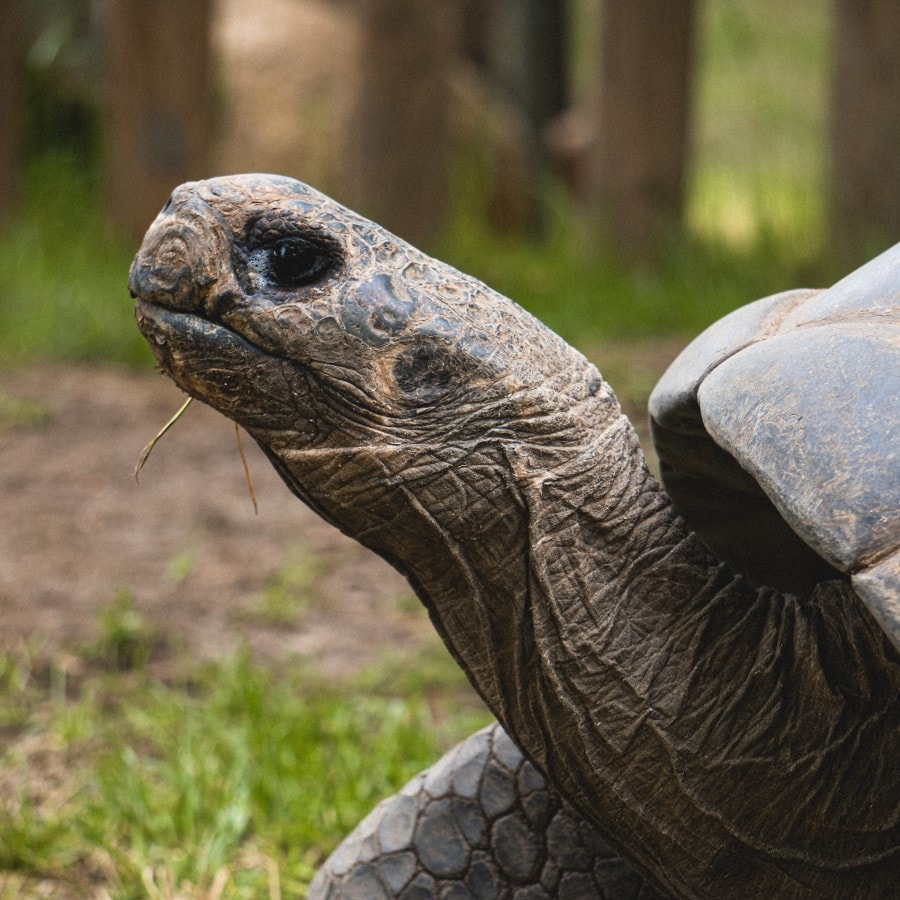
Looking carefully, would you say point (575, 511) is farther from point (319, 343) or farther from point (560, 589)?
point (319, 343)

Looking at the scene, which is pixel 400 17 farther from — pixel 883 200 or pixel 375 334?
pixel 375 334

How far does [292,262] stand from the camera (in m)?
1.38

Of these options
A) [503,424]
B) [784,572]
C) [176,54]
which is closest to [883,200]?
[176,54]

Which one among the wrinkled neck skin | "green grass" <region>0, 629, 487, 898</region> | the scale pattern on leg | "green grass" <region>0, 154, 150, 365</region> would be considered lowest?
"green grass" <region>0, 154, 150, 365</region>

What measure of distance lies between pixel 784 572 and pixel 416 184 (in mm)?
5166

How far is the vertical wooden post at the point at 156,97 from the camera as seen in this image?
6.38 metres

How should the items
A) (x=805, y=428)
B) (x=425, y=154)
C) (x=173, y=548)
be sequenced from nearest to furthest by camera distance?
(x=805, y=428)
(x=173, y=548)
(x=425, y=154)

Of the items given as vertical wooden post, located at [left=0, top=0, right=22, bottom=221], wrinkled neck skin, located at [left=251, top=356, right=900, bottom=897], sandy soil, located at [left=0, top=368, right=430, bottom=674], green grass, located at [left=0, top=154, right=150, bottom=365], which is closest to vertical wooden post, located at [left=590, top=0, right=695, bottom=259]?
green grass, located at [left=0, top=154, right=150, bottom=365]

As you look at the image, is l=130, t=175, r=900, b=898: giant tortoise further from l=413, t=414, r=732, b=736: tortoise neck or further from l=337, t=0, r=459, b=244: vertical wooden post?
l=337, t=0, r=459, b=244: vertical wooden post

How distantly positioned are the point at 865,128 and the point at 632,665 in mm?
4423

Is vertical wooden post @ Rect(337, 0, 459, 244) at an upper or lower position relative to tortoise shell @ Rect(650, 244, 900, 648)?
lower

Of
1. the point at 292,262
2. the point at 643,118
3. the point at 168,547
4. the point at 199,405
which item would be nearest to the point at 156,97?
the point at 199,405

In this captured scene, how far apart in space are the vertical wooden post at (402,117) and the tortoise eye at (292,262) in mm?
5185

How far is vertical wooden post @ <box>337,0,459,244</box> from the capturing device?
20.7 feet
